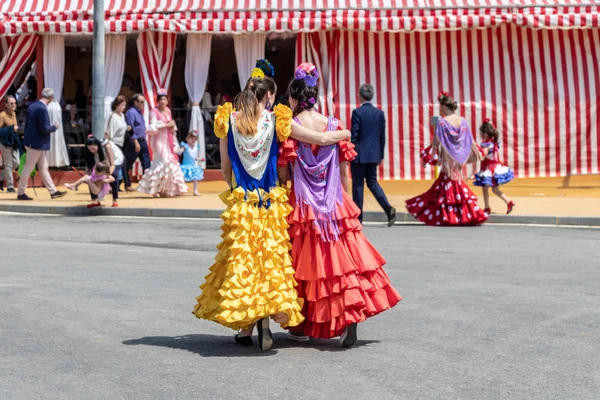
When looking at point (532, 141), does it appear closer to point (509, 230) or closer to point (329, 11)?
point (329, 11)

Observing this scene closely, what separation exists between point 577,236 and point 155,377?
9.64 meters

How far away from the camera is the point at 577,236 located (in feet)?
50.3

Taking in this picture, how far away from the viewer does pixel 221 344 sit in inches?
306

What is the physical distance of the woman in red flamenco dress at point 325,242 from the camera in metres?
7.52

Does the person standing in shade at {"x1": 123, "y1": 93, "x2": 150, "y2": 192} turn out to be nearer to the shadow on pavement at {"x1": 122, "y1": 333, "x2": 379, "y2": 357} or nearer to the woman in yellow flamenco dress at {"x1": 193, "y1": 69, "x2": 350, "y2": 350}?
the shadow on pavement at {"x1": 122, "y1": 333, "x2": 379, "y2": 357}

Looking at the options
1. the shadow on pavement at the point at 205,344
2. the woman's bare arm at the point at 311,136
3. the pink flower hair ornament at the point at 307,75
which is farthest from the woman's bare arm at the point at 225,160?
the shadow on pavement at the point at 205,344

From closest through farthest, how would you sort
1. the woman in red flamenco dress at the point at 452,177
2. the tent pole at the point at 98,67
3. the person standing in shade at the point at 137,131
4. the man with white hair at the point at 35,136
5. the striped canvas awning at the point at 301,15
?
the woman in red flamenco dress at the point at 452,177 < the man with white hair at the point at 35,136 < the tent pole at the point at 98,67 < the person standing in shade at the point at 137,131 < the striped canvas awning at the point at 301,15

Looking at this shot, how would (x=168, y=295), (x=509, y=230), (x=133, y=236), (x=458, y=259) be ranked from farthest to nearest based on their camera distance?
(x=509, y=230) → (x=133, y=236) → (x=458, y=259) → (x=168, y=295)

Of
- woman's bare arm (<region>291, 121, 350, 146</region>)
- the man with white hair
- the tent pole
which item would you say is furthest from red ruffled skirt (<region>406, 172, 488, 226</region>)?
woman's bare arm (<region>291, 121, 350, 146</region>)

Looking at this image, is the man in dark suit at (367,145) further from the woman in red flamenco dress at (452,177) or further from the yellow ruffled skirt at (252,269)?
the yellow ruffled skirt at (252,269)

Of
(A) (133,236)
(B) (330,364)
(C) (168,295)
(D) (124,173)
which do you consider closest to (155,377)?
(B) (330,364)

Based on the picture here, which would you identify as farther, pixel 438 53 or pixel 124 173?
pixel 438 53

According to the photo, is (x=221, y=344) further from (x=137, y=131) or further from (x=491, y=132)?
(x=137, y=131)

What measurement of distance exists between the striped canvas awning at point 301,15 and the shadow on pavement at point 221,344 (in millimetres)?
15853
